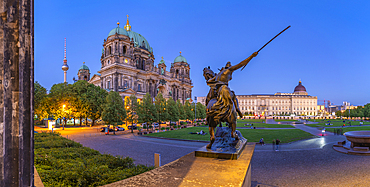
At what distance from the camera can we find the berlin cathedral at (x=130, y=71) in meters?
60.5

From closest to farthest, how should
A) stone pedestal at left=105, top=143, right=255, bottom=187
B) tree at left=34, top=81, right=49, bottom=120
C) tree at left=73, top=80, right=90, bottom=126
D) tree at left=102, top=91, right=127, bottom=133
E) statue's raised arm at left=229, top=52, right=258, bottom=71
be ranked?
stone pedestal at left=105, top=143, right=255, bottom=187
statue's raised arm at left=229, top=52, right=258, bottom=71
tree at left=102, top=91, right=127, bottom=133
tree at left=34, top=81, right=49, bottom=120
tree at left=73, top=80, right=90, bottom=126

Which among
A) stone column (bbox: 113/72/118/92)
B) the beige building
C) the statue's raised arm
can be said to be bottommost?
the beige building

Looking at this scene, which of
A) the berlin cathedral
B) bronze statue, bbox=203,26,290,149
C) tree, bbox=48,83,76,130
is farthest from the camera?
the berlin cathedral

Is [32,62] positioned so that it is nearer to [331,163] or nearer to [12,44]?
[12,44]

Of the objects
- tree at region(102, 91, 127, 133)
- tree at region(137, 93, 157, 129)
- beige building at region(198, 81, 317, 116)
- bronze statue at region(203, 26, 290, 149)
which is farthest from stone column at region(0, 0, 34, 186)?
beige building at region(198, 81, 317, 116)

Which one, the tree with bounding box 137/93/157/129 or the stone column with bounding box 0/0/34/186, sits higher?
the stone column with bounding box 0/0/34/186

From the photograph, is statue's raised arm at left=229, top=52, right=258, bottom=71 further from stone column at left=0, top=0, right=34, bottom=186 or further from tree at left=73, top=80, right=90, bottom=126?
tree at left=73, top=80, right=90, bottom=126

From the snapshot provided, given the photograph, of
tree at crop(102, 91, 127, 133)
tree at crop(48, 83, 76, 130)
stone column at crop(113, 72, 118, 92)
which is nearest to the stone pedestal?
tree at crop(102, 91, 127, 133)

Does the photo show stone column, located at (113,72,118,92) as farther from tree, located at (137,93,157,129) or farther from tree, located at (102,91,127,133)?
tree, located at (137,93,157,129)

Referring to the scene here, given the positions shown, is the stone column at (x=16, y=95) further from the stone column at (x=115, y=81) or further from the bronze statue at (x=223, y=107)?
the stone column at (x=115, y=81)

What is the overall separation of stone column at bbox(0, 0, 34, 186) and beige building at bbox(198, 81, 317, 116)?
508 feet

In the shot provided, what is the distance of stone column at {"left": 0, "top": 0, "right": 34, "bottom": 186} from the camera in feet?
6.61

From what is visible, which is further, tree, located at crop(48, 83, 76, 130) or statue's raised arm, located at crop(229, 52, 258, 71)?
tree, located at crop(48, 83, 76, 130)

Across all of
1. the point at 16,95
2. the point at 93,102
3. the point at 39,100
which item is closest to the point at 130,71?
the point at 93,102
